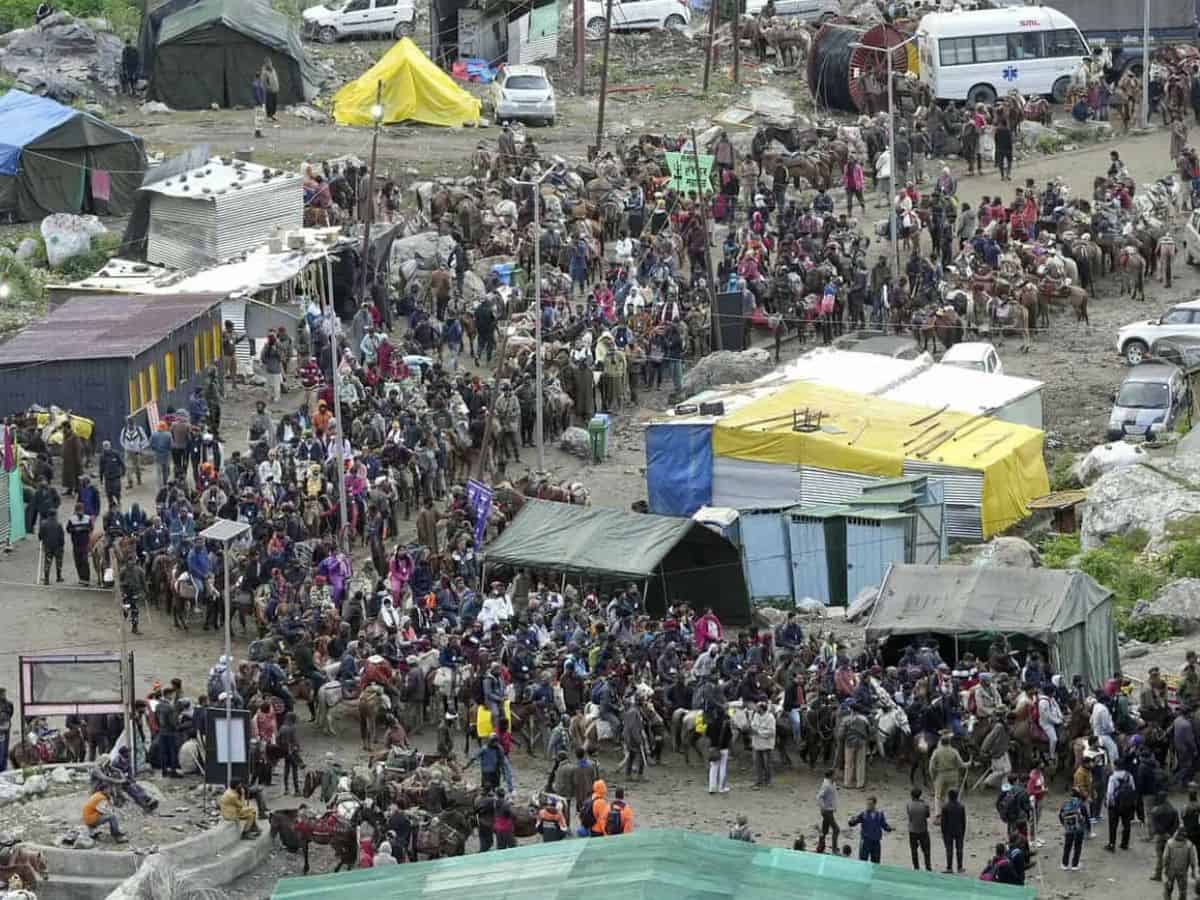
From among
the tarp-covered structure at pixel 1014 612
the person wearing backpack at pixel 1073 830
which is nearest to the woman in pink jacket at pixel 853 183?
the tarp-covered structure at pixel 1014 612

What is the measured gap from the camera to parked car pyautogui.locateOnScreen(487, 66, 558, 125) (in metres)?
59.2

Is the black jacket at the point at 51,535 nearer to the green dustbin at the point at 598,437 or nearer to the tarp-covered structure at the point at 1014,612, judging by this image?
the green dustbin at the point at 598,437

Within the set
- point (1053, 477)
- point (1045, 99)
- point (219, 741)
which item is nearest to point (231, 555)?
point (219, 741)

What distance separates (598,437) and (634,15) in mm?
25856

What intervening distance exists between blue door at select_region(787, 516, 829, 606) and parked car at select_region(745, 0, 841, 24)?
32.7 meters

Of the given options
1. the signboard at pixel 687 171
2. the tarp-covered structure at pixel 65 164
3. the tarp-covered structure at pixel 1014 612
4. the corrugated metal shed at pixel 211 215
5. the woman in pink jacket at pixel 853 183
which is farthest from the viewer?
the woman in pink jacket at pixel 853 183

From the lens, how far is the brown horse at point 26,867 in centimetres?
2673

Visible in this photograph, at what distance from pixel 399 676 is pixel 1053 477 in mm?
13894

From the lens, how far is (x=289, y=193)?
50.3 m

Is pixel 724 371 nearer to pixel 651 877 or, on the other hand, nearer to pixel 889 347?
pixel 889 347

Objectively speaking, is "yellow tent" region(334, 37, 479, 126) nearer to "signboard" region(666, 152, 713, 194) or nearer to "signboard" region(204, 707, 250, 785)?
"signboard" region(666, 152, 713, 194)

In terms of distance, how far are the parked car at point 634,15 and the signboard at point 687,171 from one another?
1504 cm

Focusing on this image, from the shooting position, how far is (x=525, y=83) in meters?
59.4

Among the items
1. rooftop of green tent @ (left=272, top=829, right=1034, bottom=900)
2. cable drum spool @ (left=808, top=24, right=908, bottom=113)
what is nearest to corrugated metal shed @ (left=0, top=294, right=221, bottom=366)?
rooftop of green tent @ (left=272, top=829, right=1034, bottom=900)
